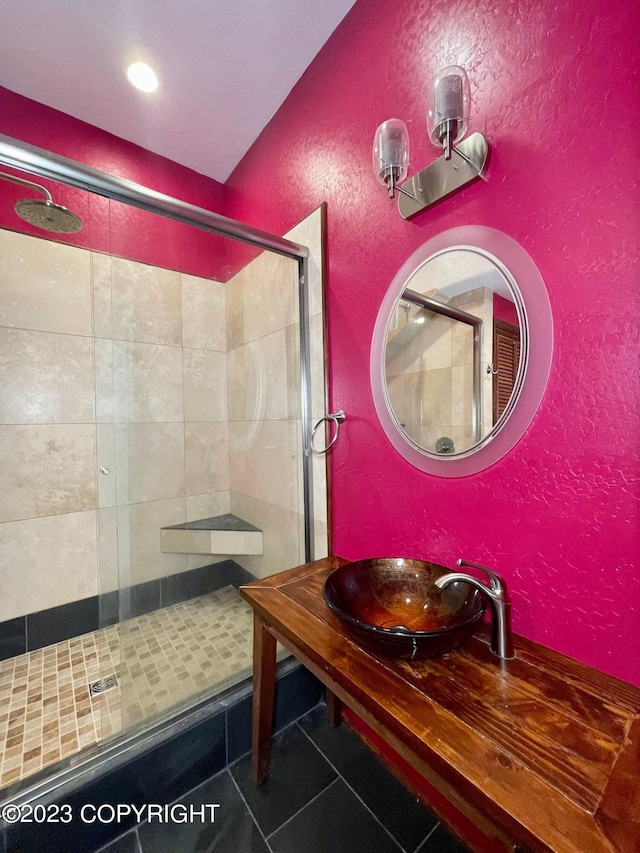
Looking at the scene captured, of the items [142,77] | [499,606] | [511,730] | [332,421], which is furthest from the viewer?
[142,77]

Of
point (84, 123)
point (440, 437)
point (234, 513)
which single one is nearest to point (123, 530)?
point (234, 513)

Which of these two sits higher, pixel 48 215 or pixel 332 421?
pixel 48 215

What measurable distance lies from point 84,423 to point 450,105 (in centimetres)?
193

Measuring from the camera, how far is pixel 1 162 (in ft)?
3.19

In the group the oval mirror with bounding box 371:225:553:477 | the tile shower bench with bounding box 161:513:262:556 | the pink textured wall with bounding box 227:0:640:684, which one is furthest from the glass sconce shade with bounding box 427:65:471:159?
the tile shower bench with bounding box 161:513:262:556

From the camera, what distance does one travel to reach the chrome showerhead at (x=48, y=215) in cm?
145

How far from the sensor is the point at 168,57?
1.44 metres

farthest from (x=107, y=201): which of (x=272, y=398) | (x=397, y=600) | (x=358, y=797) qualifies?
(x=358, y=797)

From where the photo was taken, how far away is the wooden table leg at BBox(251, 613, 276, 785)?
3.59 ft

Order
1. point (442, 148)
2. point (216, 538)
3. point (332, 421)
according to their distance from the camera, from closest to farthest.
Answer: point (442, 148)
point (332, 421)
point (216, 538)

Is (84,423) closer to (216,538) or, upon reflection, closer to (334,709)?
(216,538)

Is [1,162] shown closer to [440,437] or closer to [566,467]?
[440,437]

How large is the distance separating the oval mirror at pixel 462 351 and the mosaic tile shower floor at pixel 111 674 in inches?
47.2

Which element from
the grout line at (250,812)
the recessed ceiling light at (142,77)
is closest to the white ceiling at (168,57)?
the recessed ceiling light at (142,77)
